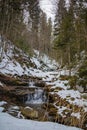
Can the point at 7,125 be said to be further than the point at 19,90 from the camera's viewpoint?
No

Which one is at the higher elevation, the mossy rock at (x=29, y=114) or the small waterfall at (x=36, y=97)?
the small waterfall at (x=36, y=97)

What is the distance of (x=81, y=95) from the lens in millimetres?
13859

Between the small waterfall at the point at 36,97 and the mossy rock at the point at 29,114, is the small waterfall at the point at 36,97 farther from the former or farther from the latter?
the mossy rock at the point at 29,114

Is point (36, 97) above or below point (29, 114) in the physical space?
above

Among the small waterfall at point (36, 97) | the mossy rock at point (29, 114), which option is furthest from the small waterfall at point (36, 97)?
the mossy rock at point (29, 114)

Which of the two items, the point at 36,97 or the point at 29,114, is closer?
the point at 29,114

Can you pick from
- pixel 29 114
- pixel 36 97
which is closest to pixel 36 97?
pixel 36 97

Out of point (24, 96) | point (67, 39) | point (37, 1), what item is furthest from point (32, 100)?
point (37, 1)

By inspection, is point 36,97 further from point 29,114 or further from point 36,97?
point 29,114

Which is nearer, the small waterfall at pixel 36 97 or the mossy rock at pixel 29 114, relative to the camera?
the mossy rock at pixel 29 114

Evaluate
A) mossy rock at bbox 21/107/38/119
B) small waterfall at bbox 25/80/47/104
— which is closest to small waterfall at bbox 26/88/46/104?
small waterfall at bbox 25/80/47/104

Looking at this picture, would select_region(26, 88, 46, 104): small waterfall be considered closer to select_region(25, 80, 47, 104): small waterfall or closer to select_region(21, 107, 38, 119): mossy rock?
select_region(25, 80, 47, 104): small waterfall

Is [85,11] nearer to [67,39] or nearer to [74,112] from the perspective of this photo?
[67,39]

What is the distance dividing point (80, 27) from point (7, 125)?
1627cm
